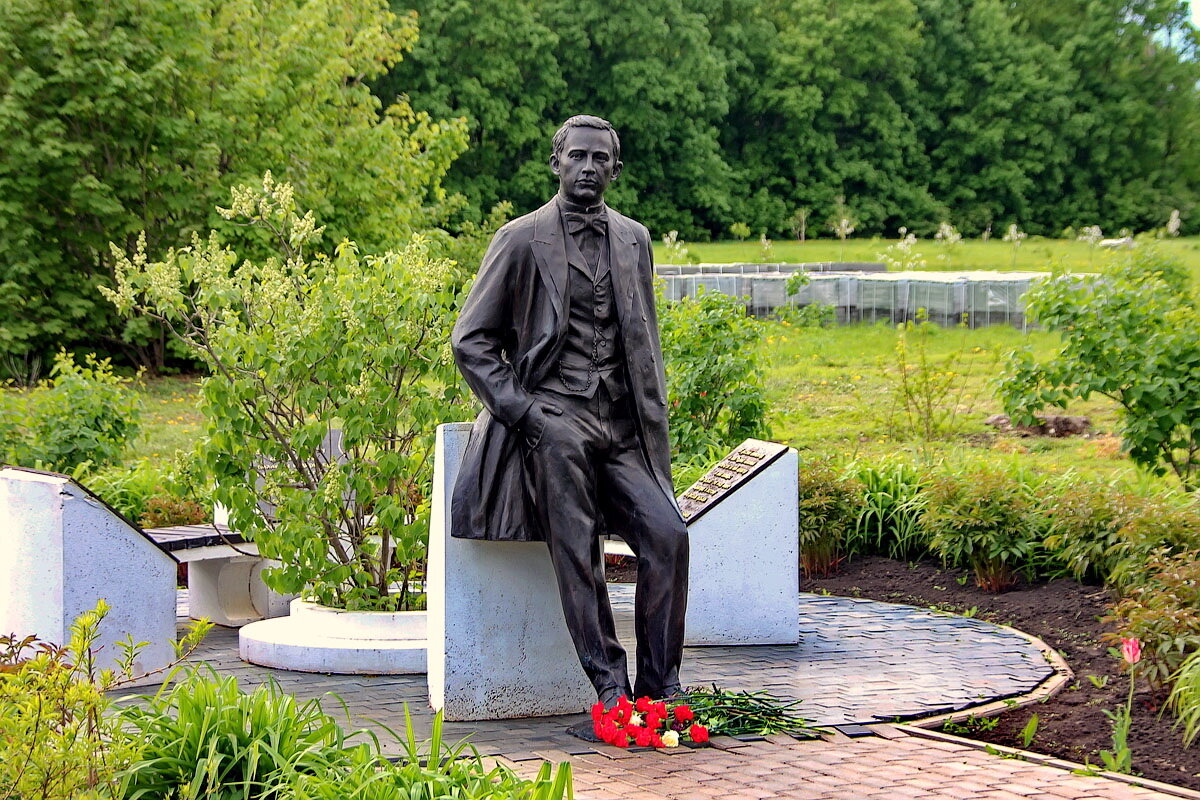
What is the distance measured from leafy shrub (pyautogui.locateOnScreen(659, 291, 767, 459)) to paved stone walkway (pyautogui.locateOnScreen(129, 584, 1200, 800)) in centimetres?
248

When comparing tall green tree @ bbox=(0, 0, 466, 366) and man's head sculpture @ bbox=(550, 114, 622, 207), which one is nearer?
man's head sculpture @ bbox=(550, 114, 622, 207)

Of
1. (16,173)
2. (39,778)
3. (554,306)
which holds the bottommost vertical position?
(39,778)

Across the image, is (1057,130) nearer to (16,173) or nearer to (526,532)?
(16,173)

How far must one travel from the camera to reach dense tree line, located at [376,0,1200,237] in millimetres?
43125

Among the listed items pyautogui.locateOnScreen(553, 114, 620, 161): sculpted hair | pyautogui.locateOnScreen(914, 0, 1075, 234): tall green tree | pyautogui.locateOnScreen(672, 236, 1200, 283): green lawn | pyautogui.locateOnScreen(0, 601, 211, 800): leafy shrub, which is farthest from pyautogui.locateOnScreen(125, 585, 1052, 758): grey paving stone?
pyautogui.locateOnScreen(914, 0, 1075, 234): tall green tree

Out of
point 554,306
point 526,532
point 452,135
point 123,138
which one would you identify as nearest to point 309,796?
point 526,532

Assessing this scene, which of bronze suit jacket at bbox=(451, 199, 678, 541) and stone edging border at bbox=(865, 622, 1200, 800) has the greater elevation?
bronze suit jacket at bbox=(451, 199, 678, 541)

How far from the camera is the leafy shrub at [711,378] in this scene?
10828mm

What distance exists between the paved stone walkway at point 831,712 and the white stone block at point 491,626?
0.32 ft

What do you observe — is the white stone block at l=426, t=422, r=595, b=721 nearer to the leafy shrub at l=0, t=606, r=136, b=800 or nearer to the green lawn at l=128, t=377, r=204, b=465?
the leafy shrub at l=0, t=606, r=136, b=800

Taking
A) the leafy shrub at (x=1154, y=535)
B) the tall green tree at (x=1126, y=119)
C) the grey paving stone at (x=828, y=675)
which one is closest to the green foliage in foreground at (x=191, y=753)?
the grey paving stone at (x=828, y=675)

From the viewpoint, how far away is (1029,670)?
22.7ft

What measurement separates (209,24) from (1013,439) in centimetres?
1314

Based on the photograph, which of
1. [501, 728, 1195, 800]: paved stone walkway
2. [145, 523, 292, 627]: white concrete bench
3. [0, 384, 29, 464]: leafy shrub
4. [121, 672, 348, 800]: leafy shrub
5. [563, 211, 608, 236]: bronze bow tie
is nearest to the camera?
[121, 672, 348, 800]: leafy shrub
